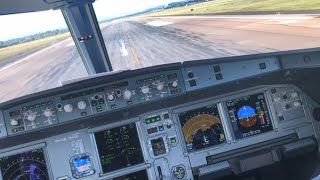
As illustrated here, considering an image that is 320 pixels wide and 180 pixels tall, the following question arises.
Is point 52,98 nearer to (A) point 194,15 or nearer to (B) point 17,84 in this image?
(B) point 17,84

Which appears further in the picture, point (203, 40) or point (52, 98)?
point (203, 40)

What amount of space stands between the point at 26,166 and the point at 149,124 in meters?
1.17

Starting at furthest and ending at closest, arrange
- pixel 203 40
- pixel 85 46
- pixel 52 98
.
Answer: pixel 203 40 → pixel 85 46 → pixel 52 98

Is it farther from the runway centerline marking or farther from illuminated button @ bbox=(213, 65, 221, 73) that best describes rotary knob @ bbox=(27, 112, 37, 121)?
the runway centerline marking

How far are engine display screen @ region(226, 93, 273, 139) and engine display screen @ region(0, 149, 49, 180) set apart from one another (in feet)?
5.87

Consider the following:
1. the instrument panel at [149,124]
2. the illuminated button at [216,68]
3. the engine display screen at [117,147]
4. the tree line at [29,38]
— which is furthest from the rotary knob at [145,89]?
the tree line at [29,38]

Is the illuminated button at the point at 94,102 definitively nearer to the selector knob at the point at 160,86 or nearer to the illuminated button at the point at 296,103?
the selector knob at the point at 160,86

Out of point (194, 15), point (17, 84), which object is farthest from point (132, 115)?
point (194, 15)

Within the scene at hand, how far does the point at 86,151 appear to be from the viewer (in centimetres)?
334

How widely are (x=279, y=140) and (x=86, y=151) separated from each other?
5.92ft

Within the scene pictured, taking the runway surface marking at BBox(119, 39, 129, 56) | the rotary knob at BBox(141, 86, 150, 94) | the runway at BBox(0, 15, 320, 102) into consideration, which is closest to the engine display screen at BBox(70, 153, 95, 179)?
the rotary knob at BBox(141, 86, 150, 94)

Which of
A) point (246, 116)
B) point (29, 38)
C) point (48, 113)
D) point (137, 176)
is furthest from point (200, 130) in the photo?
point (29, 38)

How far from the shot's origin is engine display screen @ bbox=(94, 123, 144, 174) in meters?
3.35

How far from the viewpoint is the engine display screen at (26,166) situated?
10.7 ft
